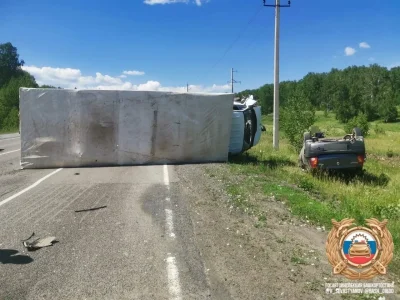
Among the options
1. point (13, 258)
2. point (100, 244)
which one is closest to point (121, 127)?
point (100, 244)

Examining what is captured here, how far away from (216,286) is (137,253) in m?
1.29

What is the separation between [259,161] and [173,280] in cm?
979

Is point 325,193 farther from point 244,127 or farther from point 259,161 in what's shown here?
point 244,127

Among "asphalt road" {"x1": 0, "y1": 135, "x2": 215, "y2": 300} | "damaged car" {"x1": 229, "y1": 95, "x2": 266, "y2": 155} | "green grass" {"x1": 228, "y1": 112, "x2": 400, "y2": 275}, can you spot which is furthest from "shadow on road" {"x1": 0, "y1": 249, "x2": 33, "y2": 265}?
"damaged car" {"x1": 229, "y1": 95, "x2": 266, "y2": 155}

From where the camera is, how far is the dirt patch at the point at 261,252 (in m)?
3.67

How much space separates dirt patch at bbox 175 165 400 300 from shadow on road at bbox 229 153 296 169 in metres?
5.45

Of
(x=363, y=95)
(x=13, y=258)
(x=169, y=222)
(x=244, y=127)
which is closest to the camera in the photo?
(x=13, y=258)

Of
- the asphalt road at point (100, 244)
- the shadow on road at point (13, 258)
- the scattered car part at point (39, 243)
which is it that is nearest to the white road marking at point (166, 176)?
the asphalt road at point (100, 244)

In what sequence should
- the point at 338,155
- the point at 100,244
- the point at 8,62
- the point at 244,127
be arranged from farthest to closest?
the point at 8,62 → the point at 244,127 → the point at 338,155 → the point at 100,244

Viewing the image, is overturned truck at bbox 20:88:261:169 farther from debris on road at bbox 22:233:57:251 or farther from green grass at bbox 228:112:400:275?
debris on road at bbox 22:233:57:251

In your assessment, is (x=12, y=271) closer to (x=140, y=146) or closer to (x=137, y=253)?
(x=137, y=253)

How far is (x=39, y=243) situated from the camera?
4918 millimetres

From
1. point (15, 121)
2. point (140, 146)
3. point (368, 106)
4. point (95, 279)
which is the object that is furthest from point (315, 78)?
point (95, 279)

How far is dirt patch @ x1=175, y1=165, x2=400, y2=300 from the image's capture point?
367cm
